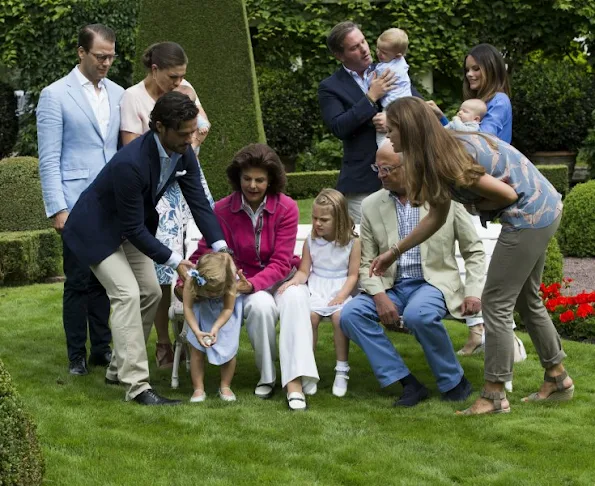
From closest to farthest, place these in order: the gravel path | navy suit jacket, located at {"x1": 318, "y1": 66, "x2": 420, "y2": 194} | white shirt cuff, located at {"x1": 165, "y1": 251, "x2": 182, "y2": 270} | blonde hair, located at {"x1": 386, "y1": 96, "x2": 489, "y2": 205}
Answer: blonde hair, located at {"x1": 386, "y1": 96, "x2": 489, "y2": 205}
white shirt cuff, located at {"x1": 165, "y1": 251, "x2": 182, "y2": 270}
navy suit jacket, located at {"x1": 318, "y1": 66, "x2": 420, "y2": 194}
the gravel path

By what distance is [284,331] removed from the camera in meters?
5.38

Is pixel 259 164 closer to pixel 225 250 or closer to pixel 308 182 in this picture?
pixel 225 250

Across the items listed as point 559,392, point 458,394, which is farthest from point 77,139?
point 559,392

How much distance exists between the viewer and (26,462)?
3648mm

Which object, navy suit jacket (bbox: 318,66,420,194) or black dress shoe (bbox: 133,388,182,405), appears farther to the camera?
navy suit jacket (bbox: 318,66,420,194)

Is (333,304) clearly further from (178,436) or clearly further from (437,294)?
(178,436)

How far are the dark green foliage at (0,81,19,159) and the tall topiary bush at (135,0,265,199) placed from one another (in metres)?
6.81

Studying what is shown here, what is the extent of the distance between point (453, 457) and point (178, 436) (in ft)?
4.07

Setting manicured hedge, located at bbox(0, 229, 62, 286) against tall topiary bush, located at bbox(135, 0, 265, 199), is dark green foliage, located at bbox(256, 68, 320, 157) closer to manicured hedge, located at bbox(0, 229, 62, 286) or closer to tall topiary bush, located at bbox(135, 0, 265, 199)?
tall topiary bush, located at bbox(135, 0, 265, 199)

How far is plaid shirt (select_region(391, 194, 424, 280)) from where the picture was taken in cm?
560

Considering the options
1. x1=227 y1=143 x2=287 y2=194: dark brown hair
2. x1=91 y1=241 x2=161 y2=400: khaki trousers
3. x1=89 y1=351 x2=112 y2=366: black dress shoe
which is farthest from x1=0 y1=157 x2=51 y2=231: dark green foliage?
x1=91 y1=241 x2=161 y2=400: khaki trousers

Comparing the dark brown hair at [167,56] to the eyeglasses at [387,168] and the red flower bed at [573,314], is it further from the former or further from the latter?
the red flower bed at [573,314]

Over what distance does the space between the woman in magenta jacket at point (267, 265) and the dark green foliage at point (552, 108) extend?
9.58m

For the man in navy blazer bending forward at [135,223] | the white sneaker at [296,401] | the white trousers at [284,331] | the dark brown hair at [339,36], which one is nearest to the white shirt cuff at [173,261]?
the man in navy blazer bending forward at [135,223]
